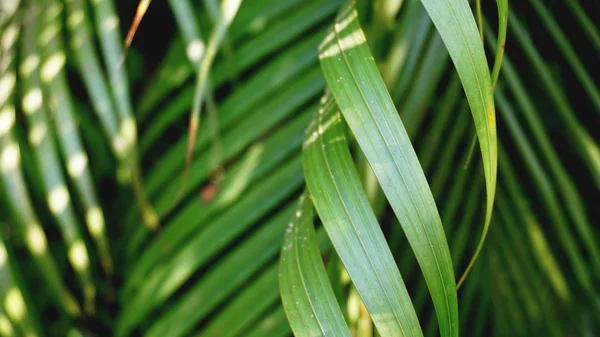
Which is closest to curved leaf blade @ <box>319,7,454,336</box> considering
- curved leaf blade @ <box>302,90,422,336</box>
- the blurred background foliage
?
curved leaf blade @ <box>302,90,422,336</box>

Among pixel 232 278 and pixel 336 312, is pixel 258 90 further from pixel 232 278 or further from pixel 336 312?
pixel 336 312

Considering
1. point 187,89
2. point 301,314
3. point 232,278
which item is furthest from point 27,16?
point 301,314

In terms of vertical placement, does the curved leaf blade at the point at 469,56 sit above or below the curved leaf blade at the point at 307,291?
above

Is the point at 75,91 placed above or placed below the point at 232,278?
above

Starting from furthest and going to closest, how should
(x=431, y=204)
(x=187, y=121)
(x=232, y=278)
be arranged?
(x=187, y=121), (x=232, y=278), (x=431, y=204)

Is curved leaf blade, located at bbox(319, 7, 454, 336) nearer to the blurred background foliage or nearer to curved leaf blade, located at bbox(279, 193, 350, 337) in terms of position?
curved leaf blade, located at bbox(279, 193, 350, 337)

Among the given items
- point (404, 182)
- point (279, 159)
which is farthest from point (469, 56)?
point (279, 159)

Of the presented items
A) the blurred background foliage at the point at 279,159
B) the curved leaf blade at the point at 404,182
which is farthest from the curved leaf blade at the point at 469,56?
the blurred background foliage at the point at 279,159

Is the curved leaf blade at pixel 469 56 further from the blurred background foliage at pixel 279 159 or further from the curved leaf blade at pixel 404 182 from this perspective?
the blurred background foliage at pixel 279 159
